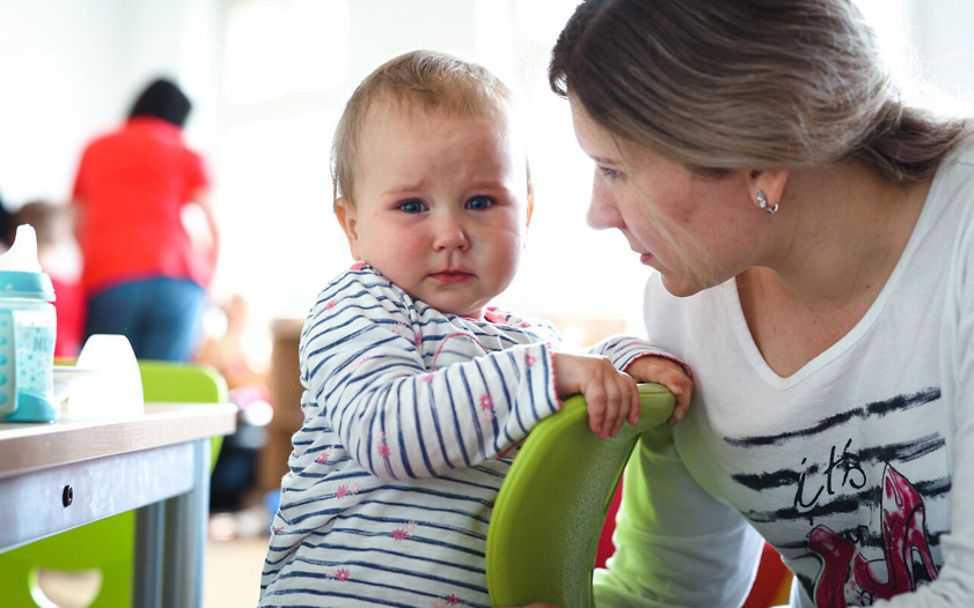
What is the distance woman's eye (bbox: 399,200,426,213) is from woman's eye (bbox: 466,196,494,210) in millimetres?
59

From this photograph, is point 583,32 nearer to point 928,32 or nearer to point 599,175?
point 599,175

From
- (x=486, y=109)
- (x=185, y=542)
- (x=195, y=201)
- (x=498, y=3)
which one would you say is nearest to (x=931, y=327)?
(x=486, y=109)

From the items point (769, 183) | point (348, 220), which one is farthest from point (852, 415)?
point (348, 220)

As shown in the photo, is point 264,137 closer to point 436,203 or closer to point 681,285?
point 436,203

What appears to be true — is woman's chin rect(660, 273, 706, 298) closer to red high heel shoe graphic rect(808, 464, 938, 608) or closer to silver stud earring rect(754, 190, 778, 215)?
silver stud earring rect(754, 190, 778, 215)

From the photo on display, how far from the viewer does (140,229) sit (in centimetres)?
339

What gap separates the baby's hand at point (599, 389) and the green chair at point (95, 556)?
0.98 metres

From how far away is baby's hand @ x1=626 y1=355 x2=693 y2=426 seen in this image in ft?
3.85

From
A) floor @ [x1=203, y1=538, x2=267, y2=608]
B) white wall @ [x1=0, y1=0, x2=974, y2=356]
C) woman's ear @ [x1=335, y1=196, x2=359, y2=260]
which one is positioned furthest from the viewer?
white wall @ [x1=0, y1=0, x2=974, y2=356]

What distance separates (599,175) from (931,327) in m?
0.37

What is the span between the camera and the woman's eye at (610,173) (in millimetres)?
1078

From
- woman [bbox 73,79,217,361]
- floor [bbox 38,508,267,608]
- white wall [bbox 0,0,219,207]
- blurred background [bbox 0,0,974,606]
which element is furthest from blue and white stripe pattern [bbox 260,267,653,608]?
white wall [bbox 0,0,219,207]

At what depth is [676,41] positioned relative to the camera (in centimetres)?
99

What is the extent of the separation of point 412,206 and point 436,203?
27 millimetres
